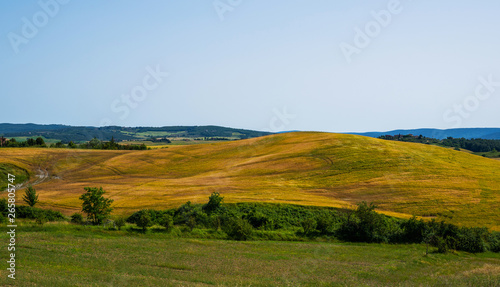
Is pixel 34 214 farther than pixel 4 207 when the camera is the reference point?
Yes

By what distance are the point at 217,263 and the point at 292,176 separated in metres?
46.6

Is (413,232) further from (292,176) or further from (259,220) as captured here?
(292,176)

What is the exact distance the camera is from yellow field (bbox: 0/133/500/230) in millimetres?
52188

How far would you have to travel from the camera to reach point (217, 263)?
24391 millimetres

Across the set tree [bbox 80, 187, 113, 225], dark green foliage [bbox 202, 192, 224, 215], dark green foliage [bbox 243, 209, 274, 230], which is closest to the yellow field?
dark green foliage [bbox 202, 192, 224, 215]

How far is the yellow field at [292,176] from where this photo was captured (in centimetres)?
5219

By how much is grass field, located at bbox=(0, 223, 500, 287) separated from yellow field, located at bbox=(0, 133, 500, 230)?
17.7m

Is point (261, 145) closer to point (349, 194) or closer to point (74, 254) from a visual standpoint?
point (349, 194)

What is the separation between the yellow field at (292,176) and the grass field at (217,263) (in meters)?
17.7

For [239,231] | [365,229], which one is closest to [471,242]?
[365,229]

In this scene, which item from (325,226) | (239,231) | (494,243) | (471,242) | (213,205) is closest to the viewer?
(471,242)

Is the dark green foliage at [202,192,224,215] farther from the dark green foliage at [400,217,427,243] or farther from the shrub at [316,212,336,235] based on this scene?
the dark green foliage at [400,217,427,243]

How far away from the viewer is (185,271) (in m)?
22.2

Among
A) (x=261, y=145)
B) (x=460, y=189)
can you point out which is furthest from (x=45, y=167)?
(x=460, y=189)
